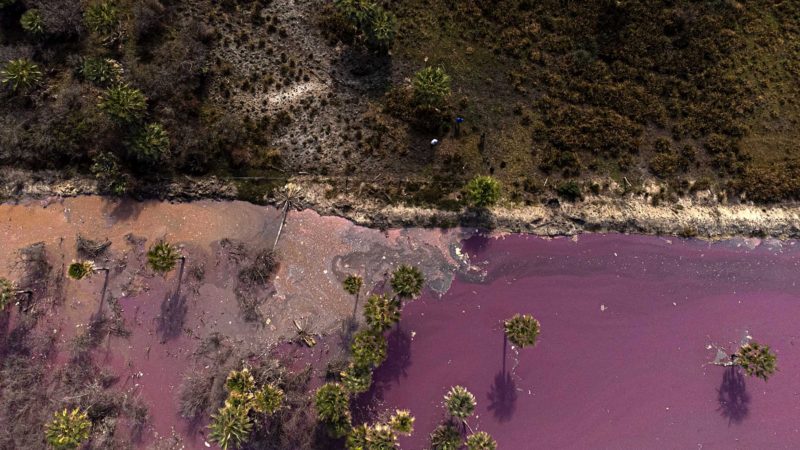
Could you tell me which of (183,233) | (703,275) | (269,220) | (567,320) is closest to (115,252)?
(183,233)

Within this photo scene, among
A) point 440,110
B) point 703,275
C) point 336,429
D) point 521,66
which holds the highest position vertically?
point 521,66

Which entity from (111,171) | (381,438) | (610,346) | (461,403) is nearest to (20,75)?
(111,171)

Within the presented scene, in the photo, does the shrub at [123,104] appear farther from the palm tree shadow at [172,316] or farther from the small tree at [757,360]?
the small tree at [757,360]

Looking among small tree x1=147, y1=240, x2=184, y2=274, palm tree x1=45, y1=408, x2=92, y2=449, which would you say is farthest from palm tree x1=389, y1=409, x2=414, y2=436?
palm tree x1=45, y1=408, x2=92, y2=449

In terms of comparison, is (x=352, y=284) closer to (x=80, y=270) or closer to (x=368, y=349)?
(x=368, y=349)

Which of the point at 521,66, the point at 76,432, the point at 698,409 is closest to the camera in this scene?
the point at 76,432

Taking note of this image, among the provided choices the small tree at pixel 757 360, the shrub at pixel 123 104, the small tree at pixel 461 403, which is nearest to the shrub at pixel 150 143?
the shrub at pixel 123 104

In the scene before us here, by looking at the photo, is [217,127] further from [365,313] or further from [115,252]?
[365,313]
